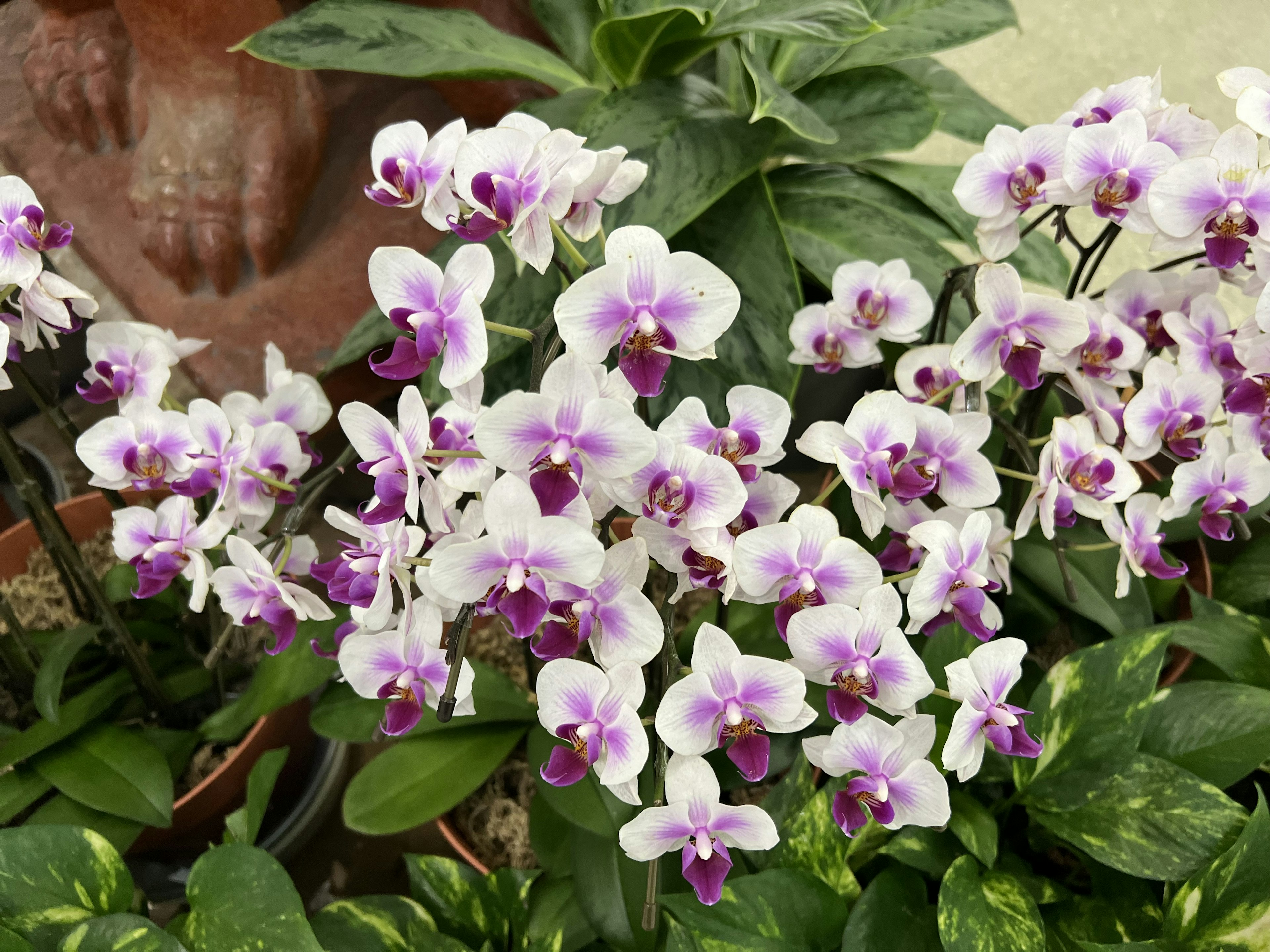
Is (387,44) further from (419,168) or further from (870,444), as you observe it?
(870,444)

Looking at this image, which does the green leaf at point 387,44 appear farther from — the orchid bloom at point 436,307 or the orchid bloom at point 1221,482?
the orchid bloom at point 1221,482

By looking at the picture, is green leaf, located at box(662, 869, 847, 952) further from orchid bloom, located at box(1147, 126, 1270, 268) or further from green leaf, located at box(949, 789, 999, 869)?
orchid bloom, located at box(1147, 126, 1270, 268)

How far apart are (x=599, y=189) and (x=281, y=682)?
1.61 feet

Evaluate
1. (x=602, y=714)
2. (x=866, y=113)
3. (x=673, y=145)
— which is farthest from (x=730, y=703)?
(x=866, y=113)

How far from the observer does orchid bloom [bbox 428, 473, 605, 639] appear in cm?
37

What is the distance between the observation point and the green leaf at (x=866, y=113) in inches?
34.3

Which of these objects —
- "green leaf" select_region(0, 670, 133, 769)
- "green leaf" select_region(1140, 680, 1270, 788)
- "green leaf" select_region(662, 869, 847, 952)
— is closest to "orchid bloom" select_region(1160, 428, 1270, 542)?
"green leaf" select_region(1140, 680, 1270, 788)

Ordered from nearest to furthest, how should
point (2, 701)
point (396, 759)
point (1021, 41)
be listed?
point (396, 759) < point (2, 701) < point (1021, 41)

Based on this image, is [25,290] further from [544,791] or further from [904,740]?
[904,740]

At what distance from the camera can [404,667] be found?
1.65ft

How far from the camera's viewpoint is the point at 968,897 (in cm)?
58

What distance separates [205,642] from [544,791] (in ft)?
1.42

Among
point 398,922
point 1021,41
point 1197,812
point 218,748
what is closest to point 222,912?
point 398,922

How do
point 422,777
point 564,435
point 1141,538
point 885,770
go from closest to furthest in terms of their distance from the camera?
point 564,435
point 885,770
point 1141,538
point 422,777
